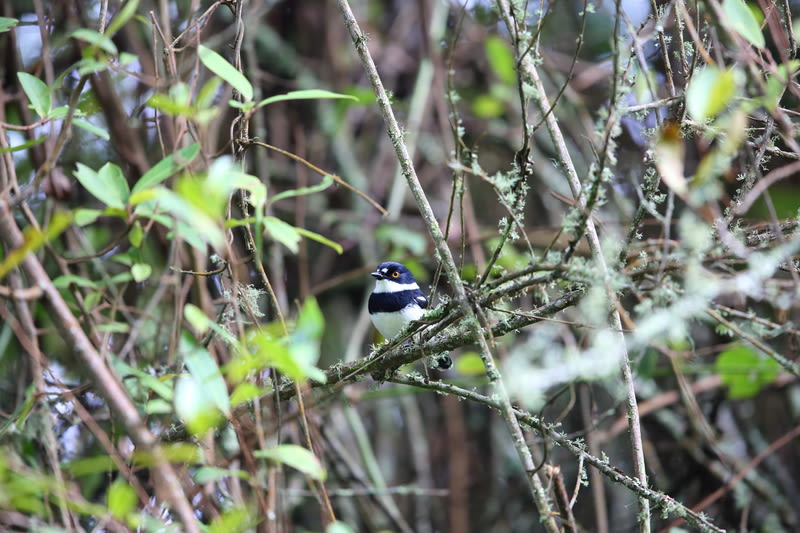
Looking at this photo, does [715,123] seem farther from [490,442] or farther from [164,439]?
[490,442]

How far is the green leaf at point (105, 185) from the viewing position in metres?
1.88

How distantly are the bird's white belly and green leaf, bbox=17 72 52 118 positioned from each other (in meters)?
2.47

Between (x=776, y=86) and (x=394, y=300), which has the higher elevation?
(x=776, y=86)

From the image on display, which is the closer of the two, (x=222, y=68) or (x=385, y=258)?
(x=222, y=68)

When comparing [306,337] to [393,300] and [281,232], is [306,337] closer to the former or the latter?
[281,232]

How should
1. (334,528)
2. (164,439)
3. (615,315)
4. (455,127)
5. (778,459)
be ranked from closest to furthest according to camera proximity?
(334,528)
(455,127)
(615,315)
(164,439)
(778,459)

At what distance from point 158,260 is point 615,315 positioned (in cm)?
294

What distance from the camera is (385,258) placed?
19.9 ft

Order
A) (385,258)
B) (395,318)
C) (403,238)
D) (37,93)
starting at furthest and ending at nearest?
1. (385,258)
2. (403,238)
3. (395,318)
4. (37,93)

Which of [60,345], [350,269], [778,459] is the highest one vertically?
[60,345]

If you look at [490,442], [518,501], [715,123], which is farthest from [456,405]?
[715,123]

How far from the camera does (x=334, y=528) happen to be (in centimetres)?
146

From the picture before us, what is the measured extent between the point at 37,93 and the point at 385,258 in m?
4.06

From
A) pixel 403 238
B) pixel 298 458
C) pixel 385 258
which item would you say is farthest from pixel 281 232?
pixel 385 258
